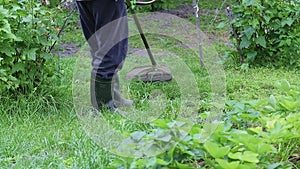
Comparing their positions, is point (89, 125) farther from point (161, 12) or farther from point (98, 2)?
point (161, 12)

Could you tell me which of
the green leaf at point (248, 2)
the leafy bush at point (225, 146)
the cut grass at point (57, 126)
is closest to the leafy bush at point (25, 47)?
the cut grass at point (57, 126)

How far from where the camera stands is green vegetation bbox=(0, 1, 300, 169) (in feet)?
5.52

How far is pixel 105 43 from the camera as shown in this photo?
3.68 metres

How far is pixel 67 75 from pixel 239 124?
291cm

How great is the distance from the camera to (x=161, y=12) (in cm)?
859

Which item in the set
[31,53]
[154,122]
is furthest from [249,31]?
[154,122]

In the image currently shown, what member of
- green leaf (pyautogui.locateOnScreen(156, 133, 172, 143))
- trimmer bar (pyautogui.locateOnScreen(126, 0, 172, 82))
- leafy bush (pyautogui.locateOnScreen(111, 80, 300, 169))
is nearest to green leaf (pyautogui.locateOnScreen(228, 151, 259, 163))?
leafy bush (pyautogui.locateOnScreen(111, 80, 300, 169))

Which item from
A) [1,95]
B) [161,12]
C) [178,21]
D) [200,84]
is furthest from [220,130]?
[161,12]

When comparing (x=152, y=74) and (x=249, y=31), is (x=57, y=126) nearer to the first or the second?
(x=152, y=74)

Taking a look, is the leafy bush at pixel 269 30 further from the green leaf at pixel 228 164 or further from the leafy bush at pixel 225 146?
the green leaf at pixel 228 164

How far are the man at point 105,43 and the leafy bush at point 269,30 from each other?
184 centimetres

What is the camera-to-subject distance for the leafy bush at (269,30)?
5172mm

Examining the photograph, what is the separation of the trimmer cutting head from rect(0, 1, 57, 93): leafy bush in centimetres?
98

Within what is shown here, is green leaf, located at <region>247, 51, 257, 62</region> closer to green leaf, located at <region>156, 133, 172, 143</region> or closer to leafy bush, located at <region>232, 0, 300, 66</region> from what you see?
leafy bush, located at <region>232, 0, 300, 66</region>
